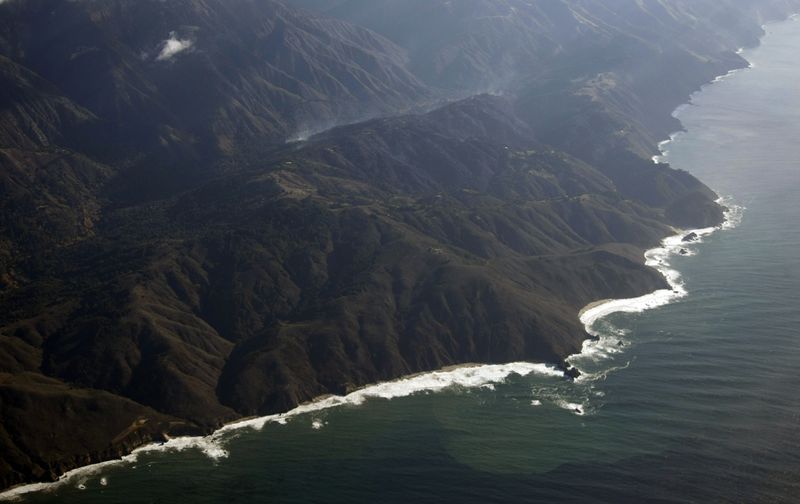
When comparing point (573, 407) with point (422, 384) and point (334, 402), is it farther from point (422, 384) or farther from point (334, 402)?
point (334, 402)

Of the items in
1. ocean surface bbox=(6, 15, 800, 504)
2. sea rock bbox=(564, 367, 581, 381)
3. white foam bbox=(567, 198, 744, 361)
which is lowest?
ocean surface bbox=(6, 15, 800, 504)

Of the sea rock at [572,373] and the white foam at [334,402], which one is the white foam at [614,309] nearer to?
the sea rock at [572,373]

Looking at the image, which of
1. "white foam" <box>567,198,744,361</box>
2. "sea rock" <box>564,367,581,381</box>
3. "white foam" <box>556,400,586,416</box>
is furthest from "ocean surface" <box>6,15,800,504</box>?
"sea rock" <box>564,367,581,381</box>

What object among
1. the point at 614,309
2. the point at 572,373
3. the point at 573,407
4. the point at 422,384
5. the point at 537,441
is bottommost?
the point at 537,441

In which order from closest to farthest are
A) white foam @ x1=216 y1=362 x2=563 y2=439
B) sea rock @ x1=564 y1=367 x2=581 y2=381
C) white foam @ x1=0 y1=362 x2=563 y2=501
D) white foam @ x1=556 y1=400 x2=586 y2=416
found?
white foam @ x1=0 y1=362 x2=563 y2=501 < white foam @ x1=556 y1=400 x2=586 y2=416 < white foam @ x1=216 y1=362 x2=563 y2=439 < sea rock @ x1=564 y1=367 x2=581 y2=381

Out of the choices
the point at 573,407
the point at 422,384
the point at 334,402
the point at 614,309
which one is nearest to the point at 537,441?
the point at 573,407

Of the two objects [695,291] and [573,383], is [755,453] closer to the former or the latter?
[573,383]

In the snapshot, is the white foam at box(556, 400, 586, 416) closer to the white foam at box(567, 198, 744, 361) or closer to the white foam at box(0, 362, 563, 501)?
the white foam at box(0, 362, 563, 501)

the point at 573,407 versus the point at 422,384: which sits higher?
the point at 422,384

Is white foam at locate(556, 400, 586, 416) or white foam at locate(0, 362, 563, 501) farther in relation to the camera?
white foam at locate(556, 400, 586, 416)
